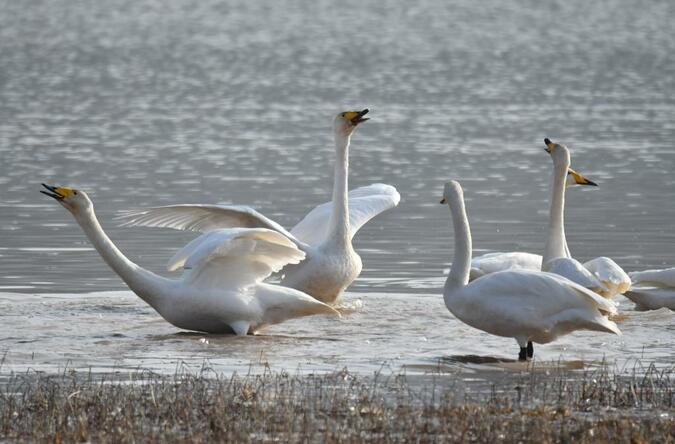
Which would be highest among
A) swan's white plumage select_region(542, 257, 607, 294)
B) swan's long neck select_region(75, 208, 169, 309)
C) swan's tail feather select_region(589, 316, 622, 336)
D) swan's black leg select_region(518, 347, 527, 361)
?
swan's white plumage select_region(542, 257, 607, 294)

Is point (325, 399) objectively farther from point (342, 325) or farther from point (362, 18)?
point (362, 18)

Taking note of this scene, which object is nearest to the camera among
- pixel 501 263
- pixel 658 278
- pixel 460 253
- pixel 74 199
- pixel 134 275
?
pixel 460 253

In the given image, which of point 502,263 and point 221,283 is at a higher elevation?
point 502,263

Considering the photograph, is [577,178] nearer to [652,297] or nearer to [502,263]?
[502,263]

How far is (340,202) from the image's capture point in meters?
14.3

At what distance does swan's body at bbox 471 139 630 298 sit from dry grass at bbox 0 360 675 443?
2589 mm

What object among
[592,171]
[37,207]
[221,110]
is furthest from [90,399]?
[221,110]

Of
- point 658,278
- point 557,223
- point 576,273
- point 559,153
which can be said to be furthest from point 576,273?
point 559,153

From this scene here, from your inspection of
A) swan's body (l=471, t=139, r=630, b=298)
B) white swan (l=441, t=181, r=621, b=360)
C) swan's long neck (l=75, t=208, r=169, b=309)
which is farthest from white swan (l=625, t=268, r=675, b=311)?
swan's long neck (l=75, t=208, r=169, b=309)

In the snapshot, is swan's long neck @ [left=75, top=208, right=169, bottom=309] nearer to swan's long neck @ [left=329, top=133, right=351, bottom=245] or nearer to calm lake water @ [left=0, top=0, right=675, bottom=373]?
calm lake water @ [left=0, top=0, right=675, bottom=373]

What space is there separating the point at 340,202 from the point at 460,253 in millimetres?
2904

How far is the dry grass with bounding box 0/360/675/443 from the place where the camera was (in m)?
8.19

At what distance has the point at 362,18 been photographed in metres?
76.6

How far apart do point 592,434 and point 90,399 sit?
281 centimetres
